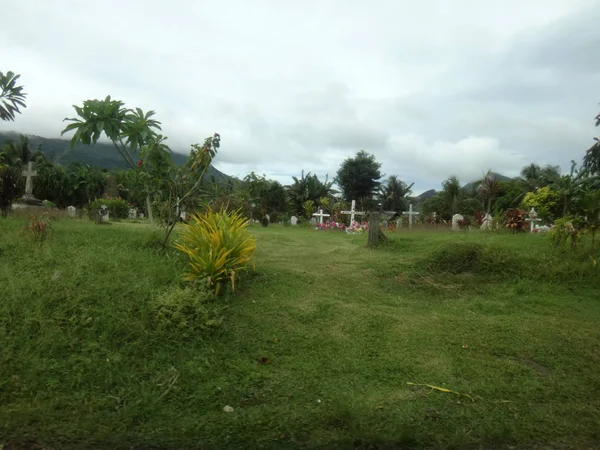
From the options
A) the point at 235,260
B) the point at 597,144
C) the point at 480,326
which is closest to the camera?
the point at 480,326

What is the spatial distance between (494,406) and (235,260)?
308cm

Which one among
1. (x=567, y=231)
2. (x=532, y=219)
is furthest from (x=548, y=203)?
(x=567, y=231)

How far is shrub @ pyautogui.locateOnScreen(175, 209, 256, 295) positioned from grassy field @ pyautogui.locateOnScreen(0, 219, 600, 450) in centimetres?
26

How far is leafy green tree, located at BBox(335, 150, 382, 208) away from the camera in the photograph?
107 feet

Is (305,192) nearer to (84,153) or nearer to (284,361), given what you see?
(284,361)

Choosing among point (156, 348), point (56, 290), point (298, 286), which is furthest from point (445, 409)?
point (56, 290)

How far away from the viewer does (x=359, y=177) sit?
107ft

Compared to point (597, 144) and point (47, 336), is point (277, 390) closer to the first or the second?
point (47, 336)

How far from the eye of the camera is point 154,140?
20.0 ft

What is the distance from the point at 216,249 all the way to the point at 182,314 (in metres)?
1.18

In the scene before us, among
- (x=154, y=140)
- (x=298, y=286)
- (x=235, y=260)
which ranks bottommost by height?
(x=298, y=286)

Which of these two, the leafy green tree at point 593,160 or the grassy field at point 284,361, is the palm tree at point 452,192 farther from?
the grassy field at point 284,361

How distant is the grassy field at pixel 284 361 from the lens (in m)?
2.76

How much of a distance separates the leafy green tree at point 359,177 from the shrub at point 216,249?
1072 inches
